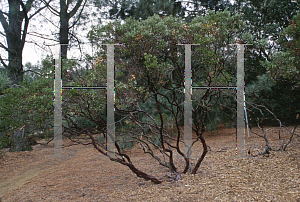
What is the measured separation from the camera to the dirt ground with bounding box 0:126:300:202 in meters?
2.24

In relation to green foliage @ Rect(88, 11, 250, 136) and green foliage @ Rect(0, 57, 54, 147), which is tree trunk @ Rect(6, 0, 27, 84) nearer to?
green foliage @ Rect(0, 57, 54, 147)

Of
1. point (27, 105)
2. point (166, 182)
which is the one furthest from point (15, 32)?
point (166, 182)

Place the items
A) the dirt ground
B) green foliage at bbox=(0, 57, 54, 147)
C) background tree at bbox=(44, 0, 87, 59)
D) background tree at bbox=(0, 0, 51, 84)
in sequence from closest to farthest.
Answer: the dirt ground < green foliage at bbox=(0, 57, 54, 147) < background tree at bbox=(0, 0, 51, 84) < background tree at bbox=(44, 0, 87, 59)

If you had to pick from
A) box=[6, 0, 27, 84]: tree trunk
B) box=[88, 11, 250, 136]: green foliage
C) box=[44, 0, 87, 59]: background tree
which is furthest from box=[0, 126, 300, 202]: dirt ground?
box=[44, 0, 87, 59]: background tree

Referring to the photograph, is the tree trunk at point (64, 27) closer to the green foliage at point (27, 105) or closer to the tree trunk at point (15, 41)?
the tree trunk at point (15, 41)

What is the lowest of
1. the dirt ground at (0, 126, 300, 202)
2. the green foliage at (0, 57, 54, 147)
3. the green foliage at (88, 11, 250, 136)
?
the dirt ground at (0, 126, 300, 202)

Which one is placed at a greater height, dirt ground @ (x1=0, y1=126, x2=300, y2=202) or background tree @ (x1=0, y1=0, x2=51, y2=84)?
background tree @ (x1=0, y1=0, x2=51, y2=84)

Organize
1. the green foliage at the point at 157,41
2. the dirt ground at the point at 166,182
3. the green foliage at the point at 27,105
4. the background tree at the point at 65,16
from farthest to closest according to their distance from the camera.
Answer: the background tree at the point at 65,16
the green foliage at the point at 157,41
the green foliage at the point at 27,105
the dirt ground at the point at 166,182

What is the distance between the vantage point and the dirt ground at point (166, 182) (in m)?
2.24

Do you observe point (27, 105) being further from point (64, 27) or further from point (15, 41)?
point (64, 27)

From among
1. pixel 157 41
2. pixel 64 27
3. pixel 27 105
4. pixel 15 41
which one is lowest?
pixel 27 105

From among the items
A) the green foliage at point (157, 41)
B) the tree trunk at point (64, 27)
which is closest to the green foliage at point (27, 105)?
the green foliage at point (157, 41)

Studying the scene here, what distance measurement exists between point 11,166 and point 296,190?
5226 millimetres

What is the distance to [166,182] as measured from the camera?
270cm
